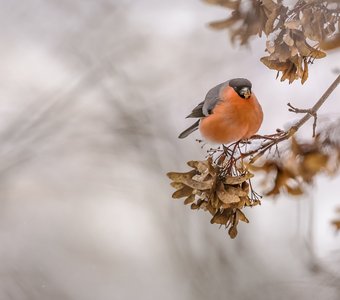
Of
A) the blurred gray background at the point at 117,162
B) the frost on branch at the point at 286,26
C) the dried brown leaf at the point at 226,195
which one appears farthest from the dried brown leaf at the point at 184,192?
the blurred gray background at the point at 117,162

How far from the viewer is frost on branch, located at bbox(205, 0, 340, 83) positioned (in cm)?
74

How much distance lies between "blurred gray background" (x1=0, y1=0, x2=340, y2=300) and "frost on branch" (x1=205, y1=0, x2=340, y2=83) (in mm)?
1597

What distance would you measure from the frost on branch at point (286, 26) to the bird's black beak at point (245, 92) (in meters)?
0.20

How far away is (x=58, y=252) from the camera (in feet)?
9.04

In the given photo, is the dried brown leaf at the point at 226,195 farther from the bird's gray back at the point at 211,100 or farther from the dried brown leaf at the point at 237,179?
the bird's gray back at the point at 211,100

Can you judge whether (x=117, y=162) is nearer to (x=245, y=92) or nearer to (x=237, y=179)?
(x=245, y=92)

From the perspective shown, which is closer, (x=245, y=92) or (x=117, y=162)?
(x=245, y=92)

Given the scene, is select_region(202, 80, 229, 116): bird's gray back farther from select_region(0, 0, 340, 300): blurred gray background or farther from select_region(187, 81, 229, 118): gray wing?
select_region(0, 0, 340, 300): blurred gray background

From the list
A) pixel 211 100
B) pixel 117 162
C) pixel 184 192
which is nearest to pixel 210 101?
pixel 211 100

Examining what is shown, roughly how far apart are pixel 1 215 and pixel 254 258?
42.0 inches

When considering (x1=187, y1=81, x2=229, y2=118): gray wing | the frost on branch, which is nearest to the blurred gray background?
(x1=187, y1=81, x2=229, y2=118): gray wing

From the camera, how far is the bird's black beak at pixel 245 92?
1017 millimetres

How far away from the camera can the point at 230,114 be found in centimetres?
99

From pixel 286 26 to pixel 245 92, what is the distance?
0.27m
